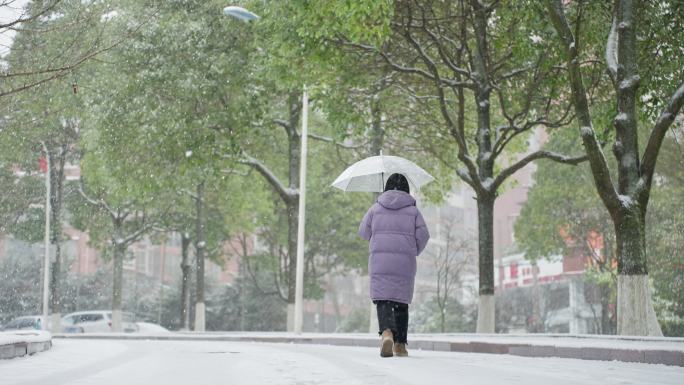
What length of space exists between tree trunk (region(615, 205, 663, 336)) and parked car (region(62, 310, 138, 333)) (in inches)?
1337

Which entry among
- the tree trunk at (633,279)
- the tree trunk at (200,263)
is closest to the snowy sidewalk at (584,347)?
the tree trunk at (633,279)

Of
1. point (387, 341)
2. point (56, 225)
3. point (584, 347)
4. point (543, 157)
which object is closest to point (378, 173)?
point (387, 341)

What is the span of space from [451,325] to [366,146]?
52.4ft

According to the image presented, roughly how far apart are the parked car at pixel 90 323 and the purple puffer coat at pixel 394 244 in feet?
122

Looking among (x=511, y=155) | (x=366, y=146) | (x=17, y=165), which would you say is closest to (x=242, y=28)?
(x=366, y=146)

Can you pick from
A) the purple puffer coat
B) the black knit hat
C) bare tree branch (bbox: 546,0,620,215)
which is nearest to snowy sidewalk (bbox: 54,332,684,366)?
the purple puffer coat

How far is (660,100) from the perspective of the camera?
20922mm

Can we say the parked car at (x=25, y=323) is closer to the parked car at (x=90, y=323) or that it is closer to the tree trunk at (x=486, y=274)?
the parked car at (x=90, y=323)

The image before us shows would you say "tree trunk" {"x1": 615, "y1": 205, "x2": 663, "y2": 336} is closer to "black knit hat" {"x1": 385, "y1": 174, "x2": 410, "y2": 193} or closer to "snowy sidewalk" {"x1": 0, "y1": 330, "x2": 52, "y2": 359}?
"black knit hat" {"x1": 385, "y1": 174, "x2": 410, "y2": 193}

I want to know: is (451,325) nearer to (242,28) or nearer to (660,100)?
(242,28)

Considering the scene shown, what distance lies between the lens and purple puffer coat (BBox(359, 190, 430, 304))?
444 inches

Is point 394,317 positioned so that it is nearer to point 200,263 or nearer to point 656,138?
point 656,138

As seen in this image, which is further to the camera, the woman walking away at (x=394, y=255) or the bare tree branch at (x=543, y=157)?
the bare tree branch at (x=543, y=157)

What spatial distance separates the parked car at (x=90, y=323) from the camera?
47031 mm
